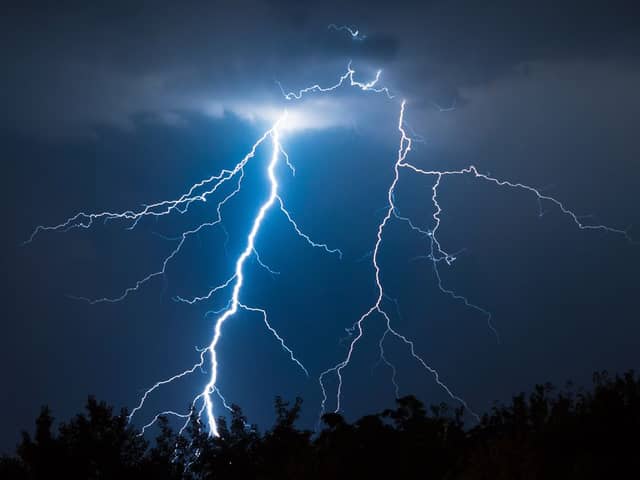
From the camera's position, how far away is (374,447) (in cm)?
631

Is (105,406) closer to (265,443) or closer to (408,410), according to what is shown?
(265,443)

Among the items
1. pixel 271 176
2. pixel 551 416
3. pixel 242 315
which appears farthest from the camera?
pixel 242 315

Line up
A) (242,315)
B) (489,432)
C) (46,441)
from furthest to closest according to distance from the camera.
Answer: (242,315) → (46,441) → (489,432)

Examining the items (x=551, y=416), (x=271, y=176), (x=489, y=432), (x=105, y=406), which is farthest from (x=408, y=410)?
(x=271, y=176)

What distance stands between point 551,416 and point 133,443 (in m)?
5.13

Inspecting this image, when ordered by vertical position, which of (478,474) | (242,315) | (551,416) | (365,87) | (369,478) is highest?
(365,87)

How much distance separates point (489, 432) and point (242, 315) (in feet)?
56.3

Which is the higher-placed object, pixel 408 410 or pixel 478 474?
pixel 408 410

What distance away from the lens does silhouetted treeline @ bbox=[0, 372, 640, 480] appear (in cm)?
435

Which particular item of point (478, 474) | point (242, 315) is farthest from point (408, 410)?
point (242, 315)

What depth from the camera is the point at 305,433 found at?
7734 mm

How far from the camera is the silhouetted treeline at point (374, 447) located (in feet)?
14.3

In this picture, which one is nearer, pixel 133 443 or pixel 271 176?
pixel 133 443

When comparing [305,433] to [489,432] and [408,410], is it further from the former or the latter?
[489,432]
